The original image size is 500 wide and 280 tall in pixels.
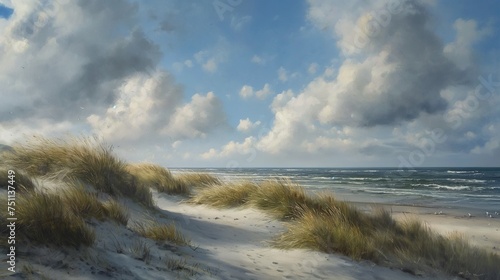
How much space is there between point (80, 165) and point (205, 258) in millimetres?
4117

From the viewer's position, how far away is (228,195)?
8953mm

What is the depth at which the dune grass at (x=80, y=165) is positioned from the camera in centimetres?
678

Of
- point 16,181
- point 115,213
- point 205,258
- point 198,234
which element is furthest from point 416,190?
point 16,181

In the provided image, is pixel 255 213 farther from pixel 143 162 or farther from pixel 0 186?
pixel 143 162

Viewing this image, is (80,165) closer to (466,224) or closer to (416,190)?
(466,224)

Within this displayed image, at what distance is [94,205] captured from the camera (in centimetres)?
455

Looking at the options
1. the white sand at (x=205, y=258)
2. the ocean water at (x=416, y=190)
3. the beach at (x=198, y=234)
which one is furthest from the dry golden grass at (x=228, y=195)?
the white sand at (x=205, y=258)

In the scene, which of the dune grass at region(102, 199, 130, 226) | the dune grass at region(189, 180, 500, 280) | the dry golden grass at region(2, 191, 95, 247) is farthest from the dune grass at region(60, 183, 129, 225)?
the dune grass at region(189, 180, 500, 280)

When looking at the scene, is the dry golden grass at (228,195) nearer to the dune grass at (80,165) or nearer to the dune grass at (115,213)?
the dune grass at (80,165)

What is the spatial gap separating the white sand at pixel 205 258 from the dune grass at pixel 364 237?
24 centimetres

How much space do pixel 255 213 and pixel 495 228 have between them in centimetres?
818

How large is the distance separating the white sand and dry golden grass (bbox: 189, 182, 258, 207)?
1477mm

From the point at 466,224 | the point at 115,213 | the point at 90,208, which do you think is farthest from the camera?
the point at 466,224

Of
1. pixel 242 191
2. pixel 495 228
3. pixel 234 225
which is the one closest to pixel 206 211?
pixel 242 191
